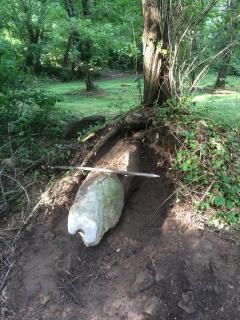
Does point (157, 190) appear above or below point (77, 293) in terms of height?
above

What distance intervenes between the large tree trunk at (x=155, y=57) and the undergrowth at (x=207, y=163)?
0.67ft

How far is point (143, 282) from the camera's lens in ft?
8.18

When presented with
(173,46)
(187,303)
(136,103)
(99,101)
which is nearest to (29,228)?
(187,303)

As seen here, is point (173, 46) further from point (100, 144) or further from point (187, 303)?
point (187, 303)

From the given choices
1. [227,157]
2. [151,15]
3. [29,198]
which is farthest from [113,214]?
[151,15]

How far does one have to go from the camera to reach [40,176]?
3.49 metres

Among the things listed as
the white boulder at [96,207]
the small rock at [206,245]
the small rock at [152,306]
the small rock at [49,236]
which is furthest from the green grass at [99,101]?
the small rock at [152,306]

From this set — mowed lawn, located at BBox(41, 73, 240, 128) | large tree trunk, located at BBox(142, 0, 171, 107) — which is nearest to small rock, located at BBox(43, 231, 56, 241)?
large tree trunk, located at BBox(142, 0, 171, 107)

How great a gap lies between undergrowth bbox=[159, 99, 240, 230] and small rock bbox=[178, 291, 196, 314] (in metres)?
0.65

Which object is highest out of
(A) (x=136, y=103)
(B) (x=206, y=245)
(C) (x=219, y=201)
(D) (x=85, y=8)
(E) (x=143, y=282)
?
(D) (x=85, y=8)

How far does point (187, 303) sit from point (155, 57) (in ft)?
7.36

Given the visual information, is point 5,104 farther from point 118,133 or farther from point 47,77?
point 47,77

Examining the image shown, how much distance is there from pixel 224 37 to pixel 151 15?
2.62ft

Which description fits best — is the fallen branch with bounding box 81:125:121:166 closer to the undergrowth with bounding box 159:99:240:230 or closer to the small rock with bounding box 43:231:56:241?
the undergrowth with bounding box 159:99:240:230
